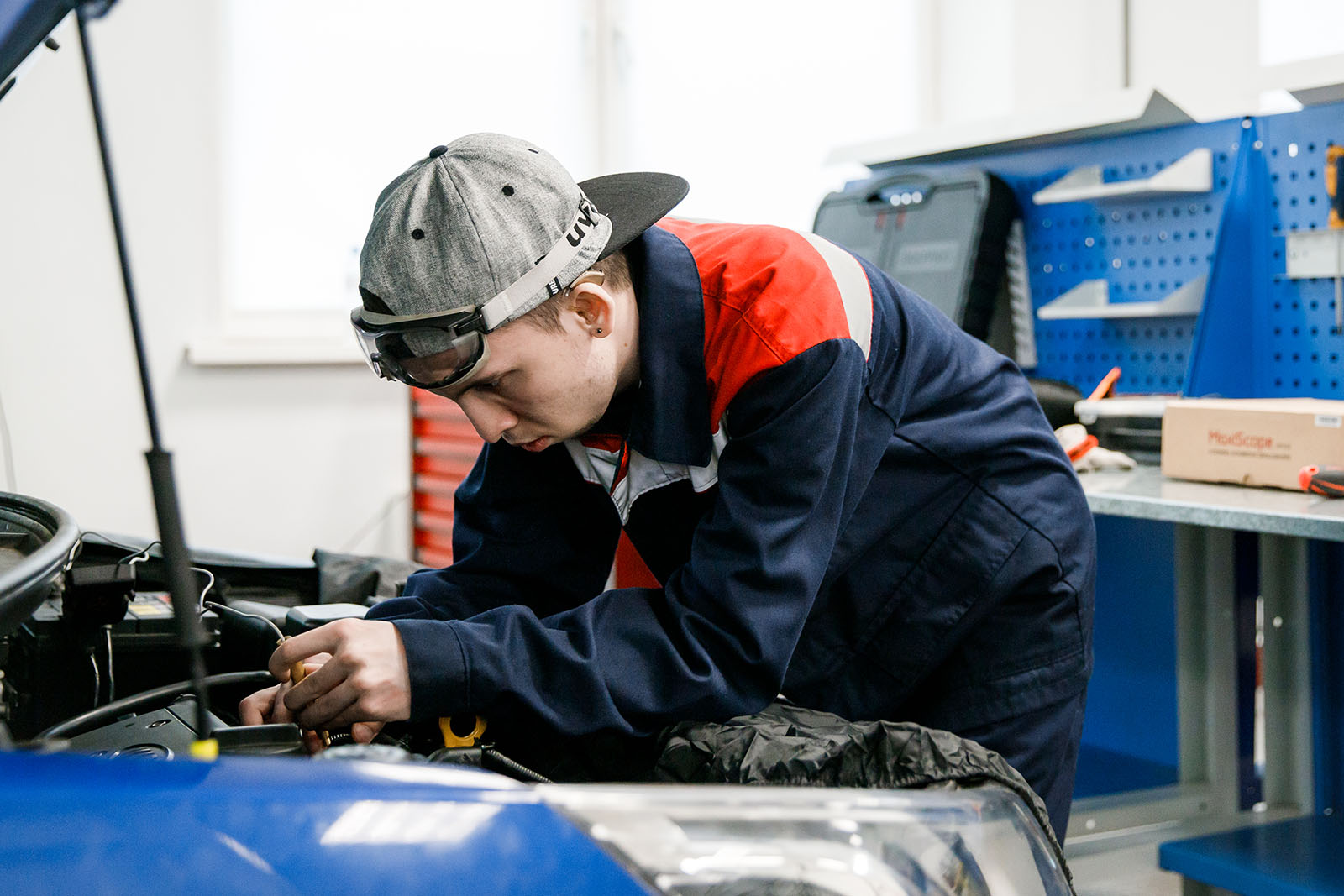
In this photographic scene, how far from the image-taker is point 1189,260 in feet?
7.68

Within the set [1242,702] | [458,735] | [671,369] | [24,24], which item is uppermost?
[24,24]

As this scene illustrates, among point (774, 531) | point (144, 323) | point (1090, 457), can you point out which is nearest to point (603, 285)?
point (774, 531)

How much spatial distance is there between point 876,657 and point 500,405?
0.43 meters

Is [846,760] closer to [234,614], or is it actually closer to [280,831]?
[280,831]

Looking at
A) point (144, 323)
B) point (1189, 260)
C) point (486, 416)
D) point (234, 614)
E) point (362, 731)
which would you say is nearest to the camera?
point (362, 731)

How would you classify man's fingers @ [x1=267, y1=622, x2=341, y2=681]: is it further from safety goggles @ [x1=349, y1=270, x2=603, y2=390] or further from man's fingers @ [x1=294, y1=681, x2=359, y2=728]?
safety goggles @ [x1=349, y1=270, x2=603, y2=390]

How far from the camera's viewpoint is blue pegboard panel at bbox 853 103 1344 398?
216cm

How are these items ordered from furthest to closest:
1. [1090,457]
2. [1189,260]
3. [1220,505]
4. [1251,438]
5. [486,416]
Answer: [1189,260] → [1090,457] → [1251,438] → [1220,505] → [486,416]

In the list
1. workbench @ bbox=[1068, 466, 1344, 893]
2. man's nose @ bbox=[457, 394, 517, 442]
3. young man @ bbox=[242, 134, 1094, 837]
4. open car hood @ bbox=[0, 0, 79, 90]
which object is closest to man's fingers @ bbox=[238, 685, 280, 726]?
young man @ bbox=[242, 134, 1094, 837]

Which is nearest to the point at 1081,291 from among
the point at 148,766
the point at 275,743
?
the point at 275,743

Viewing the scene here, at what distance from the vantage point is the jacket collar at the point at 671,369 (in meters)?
0.99

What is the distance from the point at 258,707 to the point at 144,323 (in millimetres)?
2283

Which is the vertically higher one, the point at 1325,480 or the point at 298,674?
the point at 298,674

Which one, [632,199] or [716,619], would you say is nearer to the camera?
[716,619]
